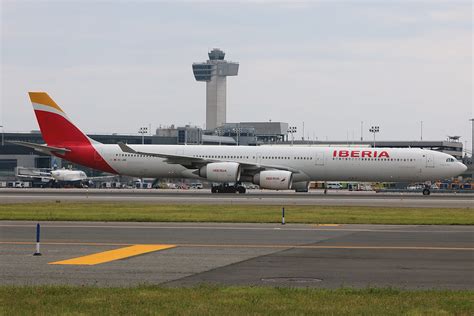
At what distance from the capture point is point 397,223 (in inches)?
1264

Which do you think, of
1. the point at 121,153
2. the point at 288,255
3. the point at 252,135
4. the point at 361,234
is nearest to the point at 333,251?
the point at 288,255

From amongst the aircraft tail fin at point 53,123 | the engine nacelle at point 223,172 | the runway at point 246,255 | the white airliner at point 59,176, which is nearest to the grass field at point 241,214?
the runway at point 246,255

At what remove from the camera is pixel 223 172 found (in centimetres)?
6066

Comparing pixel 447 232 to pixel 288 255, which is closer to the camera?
pixel 288 255

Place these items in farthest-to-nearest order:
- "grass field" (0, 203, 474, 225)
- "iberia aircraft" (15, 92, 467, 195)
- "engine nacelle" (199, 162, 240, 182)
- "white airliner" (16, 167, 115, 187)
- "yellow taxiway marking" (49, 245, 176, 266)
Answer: "white airliner" (16, 167, 115, 187) < "iberia aircraft" (15, 92, 467, 195) < "engine nacelle" (199, 162, 240, 182) < "grass field" (0, 203, 474, 225) < "yellow taxiway marking" (49, 245, 176, 266)

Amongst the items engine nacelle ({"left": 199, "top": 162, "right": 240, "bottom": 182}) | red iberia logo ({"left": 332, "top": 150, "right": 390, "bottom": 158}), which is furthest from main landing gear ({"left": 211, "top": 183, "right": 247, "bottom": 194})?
red iberia logo ({"left": 332, "top": 150, "right": 390, "bottom": 158})

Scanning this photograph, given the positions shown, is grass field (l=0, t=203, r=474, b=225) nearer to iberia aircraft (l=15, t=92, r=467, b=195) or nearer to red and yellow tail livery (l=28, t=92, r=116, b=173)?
iberia aircraft (l=15, t=92, r=467, b=195)

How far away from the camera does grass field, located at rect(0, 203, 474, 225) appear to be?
3278 centimetres

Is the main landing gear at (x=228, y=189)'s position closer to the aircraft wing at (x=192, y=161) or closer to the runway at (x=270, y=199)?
the aircraft wing at (x=192, y=161)

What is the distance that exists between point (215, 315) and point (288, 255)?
28.4ft

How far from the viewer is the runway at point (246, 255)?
636 inches

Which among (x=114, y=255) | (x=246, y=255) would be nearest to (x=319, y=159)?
(x=246, y=255)

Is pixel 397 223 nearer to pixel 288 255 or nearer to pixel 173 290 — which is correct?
pixel 288 255

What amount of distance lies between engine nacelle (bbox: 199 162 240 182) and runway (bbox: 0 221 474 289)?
30.4m
